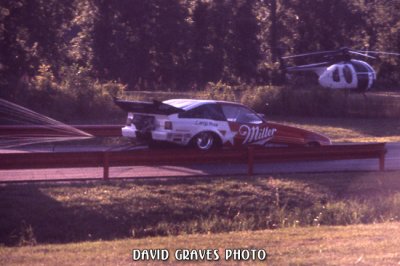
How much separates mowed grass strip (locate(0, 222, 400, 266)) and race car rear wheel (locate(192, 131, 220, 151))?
24.4 ft

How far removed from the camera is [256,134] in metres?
21.3

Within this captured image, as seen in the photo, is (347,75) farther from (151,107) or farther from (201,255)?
(201,255)

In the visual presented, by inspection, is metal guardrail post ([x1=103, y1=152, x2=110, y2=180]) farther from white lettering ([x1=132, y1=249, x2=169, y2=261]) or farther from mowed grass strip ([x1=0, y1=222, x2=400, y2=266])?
white lettering ([x1=132, y1=249, x2=169, y2=261])

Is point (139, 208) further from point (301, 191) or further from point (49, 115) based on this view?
point (49, 115)

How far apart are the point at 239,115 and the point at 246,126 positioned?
1.15ft

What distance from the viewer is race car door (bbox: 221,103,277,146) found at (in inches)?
830

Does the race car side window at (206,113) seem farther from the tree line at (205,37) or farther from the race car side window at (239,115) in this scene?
the tree line at (205,37)

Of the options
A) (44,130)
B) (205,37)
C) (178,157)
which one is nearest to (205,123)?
(178,157)

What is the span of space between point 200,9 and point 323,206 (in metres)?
45.6

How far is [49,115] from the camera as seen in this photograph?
33.6m

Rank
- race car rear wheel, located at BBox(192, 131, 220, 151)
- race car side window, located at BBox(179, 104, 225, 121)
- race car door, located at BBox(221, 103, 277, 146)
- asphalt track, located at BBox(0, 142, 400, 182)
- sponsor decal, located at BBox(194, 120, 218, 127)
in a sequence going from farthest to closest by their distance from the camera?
race car door, located at BBox(221, 103, 277, 146), race car rear wheel, located at BBox(192, 131, 220, 151), sponsor decal, located at BBox(194, 120, 218, 127), race car side window, located at BBox(179, 104, 225, 121), asphalt track, located at BBox(0, 142, 400, 182)

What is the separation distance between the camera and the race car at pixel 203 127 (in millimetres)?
20016

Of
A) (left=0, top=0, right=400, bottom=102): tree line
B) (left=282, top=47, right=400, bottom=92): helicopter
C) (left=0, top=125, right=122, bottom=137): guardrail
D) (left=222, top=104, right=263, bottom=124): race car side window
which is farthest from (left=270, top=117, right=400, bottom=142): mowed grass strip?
(left=282, top=47, right=400, bottom=92): helicopter

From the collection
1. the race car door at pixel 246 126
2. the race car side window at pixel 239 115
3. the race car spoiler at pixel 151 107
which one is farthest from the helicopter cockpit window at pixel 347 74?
the race car spoiler at pixel 151 107
